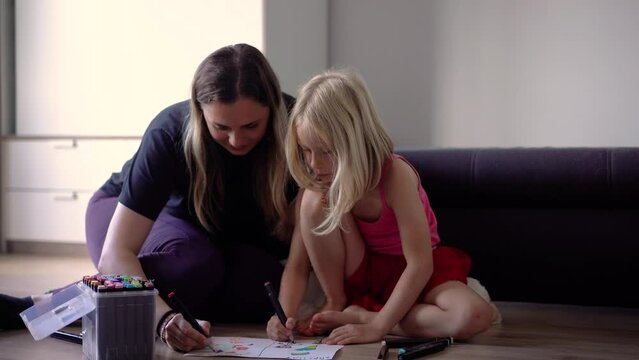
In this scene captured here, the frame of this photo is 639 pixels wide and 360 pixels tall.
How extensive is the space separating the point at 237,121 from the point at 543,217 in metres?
0.78

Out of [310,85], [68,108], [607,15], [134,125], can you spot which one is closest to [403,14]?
[607,15]

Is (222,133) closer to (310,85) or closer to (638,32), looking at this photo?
(310,85)

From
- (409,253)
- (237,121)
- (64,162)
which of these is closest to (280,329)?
(409,253)

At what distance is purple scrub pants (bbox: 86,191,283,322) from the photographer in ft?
5.70

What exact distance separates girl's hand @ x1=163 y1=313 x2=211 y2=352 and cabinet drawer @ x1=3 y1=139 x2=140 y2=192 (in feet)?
5.56

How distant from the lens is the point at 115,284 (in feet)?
4.41

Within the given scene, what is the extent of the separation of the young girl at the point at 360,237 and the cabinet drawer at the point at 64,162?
5.10 ft

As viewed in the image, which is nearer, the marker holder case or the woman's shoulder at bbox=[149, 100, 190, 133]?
the marker holder case

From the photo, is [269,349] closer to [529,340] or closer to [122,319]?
[122,319]

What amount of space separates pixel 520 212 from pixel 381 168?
483 mm

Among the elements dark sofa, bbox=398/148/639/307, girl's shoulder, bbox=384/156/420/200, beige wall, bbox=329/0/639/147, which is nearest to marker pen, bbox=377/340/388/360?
girl's shoulder, bbox=384/156/420/200

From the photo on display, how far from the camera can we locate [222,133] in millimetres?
1617

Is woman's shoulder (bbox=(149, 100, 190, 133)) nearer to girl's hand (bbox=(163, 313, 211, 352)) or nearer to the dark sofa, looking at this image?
girl's hand (bbox=(163, 313, 211, 352))

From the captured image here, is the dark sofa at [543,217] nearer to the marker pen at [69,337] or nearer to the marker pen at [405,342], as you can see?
the marker pen at [405,342]
